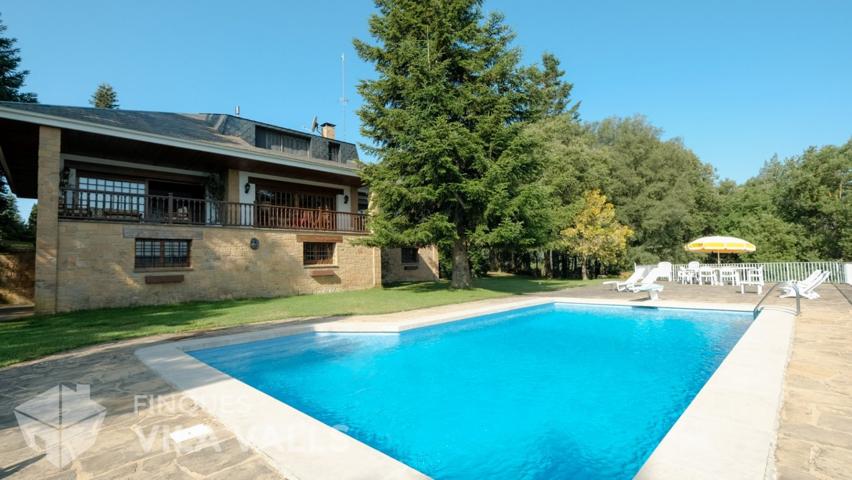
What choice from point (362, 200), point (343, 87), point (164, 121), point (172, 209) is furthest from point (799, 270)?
point (164, 121)

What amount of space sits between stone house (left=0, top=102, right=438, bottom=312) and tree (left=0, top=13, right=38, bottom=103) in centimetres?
956

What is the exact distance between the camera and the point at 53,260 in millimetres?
10781

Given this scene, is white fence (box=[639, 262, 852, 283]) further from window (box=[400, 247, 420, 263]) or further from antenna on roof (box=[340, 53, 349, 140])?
antenna on roof (box=[340, 53, 349, 140])

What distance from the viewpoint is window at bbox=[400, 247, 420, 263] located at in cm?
2350

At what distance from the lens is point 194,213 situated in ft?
46.0

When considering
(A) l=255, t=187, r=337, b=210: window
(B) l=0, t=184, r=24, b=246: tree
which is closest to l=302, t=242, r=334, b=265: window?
(A) l=255, t=187, r=337, b=210: window

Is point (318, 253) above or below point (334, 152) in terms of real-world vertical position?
below

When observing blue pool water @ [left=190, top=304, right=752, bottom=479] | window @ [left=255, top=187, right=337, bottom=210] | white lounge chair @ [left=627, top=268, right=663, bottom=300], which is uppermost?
window @ [left=255, top=187, right=337, bottom=210]

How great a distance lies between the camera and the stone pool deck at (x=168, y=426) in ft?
8.45

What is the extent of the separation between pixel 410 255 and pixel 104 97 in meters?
47.8

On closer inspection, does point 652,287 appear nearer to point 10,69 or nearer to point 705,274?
point 705,274

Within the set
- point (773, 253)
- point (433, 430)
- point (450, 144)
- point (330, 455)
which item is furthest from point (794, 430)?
point (773, 253)

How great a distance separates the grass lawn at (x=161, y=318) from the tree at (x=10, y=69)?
23.7m

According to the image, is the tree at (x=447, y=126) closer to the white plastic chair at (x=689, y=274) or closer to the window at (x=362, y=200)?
the window at (x=362, y=200)
